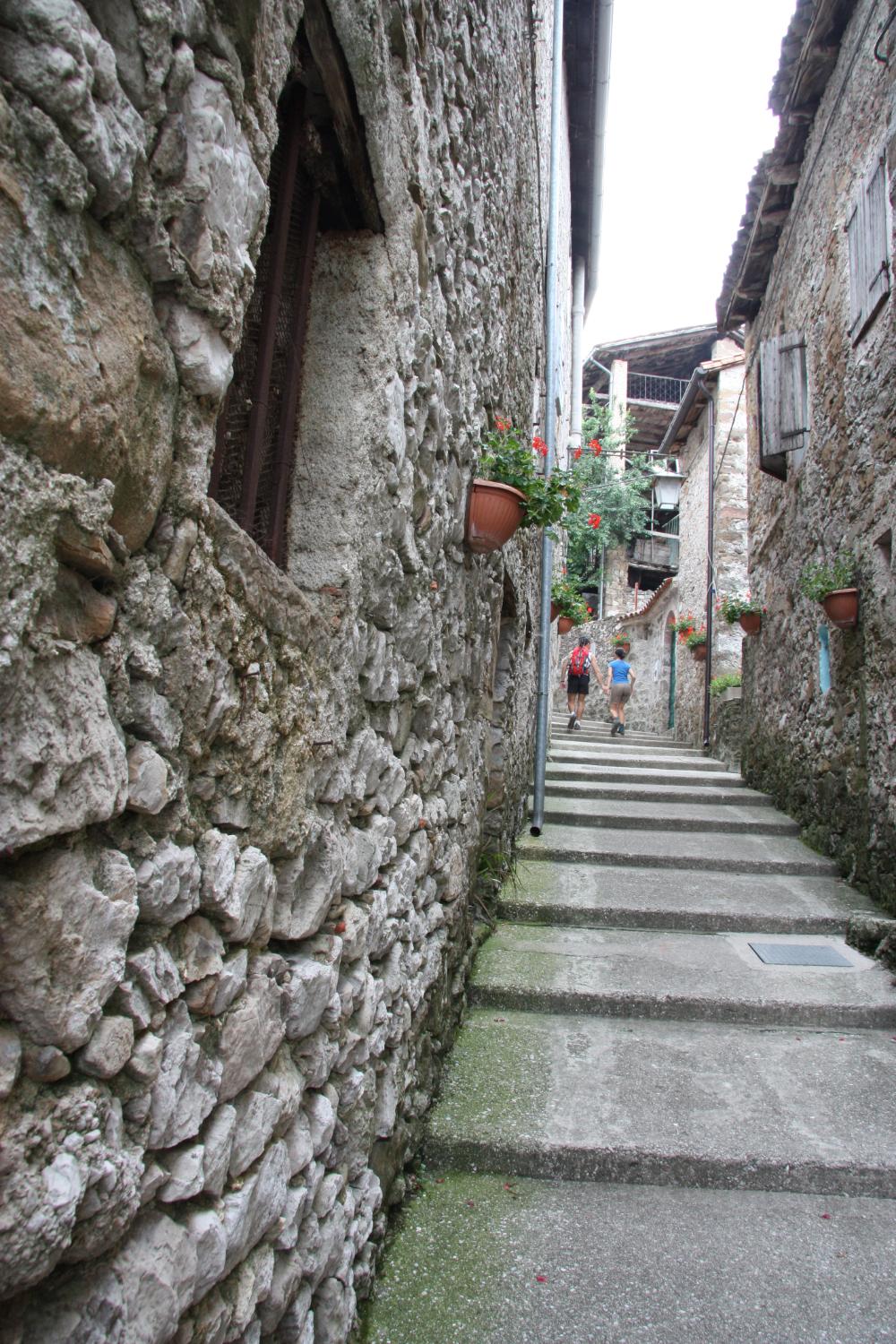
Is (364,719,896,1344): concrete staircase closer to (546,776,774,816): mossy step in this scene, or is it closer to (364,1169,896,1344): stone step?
(364,1169,896,1344): stone step

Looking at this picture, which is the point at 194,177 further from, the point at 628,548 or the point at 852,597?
the point at 628,548

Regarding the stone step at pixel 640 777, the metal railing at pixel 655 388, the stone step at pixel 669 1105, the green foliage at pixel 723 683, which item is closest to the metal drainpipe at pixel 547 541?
the stone step at pixel 640 777

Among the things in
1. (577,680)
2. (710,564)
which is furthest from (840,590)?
(710,564)

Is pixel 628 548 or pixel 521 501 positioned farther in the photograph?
pixel 628 548

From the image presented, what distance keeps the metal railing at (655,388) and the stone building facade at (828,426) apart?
44.2ft

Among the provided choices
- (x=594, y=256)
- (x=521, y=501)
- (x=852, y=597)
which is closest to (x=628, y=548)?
(x=594, y=256)

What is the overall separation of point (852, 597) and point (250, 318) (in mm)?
4415

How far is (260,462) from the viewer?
1827mm

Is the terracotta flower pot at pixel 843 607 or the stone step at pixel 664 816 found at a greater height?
the terracotta flower pot at pixel 843 607

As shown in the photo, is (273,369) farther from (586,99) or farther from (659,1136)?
(586,99)

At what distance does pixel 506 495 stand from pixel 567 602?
16.4ft

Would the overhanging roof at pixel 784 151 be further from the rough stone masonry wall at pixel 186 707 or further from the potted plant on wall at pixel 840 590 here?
the rough stone masonry wall at pixel 186 707

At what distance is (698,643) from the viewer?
11211 millimetres

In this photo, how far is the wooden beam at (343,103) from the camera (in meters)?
1.75
